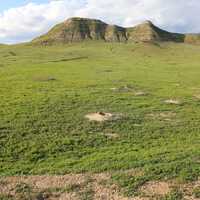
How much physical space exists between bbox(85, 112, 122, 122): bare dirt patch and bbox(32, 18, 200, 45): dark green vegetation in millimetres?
111992

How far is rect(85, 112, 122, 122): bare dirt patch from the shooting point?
23016mm

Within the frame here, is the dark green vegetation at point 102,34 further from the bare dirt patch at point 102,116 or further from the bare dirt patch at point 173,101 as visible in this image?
the bare dirt patch at point 102,116

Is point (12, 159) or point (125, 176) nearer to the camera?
point (125, 176)

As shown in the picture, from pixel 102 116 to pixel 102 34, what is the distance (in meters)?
129

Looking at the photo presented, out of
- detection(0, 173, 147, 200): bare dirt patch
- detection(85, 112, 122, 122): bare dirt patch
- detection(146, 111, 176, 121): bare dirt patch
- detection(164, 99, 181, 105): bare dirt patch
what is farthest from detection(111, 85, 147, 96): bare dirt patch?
detection(0, 173, 147, 200): bare dirt patch

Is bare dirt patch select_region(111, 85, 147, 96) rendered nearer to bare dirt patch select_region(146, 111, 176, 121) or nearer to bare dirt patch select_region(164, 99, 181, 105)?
bare dirt patch select_region(164, 99, 181, 105)

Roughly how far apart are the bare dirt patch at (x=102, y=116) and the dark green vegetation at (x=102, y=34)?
367ft

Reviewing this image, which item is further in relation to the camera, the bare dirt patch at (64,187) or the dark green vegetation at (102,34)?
the dark green vegetation at (102,34)

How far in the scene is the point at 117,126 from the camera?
71.4 ft

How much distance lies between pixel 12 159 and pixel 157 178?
20.0ft

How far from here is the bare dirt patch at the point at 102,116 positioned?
2302 cm

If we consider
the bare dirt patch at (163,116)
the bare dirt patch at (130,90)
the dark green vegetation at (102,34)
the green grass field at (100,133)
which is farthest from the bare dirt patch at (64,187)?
the dark green vegetation at (102,34)

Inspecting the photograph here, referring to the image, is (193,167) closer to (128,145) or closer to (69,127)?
(128,145)

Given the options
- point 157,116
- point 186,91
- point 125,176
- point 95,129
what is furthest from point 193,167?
point 186,91
